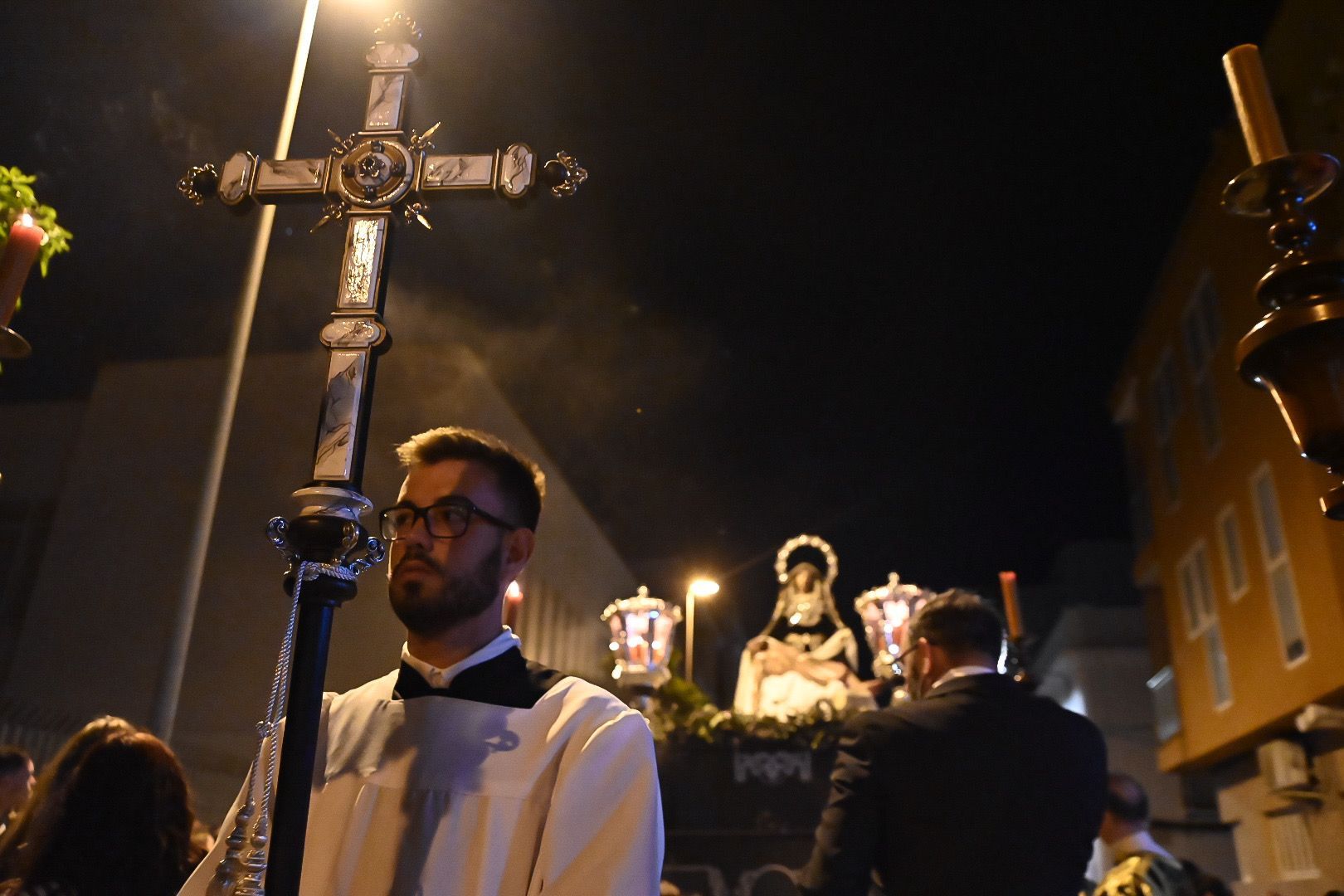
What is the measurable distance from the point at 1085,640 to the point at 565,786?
2340cm

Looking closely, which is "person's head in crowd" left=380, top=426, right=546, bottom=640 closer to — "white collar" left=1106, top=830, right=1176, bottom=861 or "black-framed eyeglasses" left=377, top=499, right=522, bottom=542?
"black-framed eyeglasses" left=377, top=499, right=522, bottom=542

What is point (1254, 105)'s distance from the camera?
7.74ft

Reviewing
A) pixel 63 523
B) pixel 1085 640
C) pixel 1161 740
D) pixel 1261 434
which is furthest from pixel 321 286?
pixel 1085 640

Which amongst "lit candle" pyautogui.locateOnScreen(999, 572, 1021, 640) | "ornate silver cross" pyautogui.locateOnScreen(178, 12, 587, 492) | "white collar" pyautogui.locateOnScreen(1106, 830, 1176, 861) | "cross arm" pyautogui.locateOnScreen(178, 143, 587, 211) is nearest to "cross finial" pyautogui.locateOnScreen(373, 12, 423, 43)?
"ornate silver cross" pyautogui.locateOnScreen(178, 12, 587, 492)

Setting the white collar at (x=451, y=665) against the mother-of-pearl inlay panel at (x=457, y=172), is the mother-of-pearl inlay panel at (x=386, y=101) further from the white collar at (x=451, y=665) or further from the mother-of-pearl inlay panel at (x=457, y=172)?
the white collar at (x=451, y=665)

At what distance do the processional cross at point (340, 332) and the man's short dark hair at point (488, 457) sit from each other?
0.68ft

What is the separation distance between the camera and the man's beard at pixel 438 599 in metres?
2.15

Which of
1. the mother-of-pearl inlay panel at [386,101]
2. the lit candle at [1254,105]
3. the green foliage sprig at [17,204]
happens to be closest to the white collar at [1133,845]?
the lit candle at [1254,105]

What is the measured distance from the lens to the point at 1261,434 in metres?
12.0

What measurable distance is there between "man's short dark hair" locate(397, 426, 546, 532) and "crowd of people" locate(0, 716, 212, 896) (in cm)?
117

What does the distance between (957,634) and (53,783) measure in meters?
2.54

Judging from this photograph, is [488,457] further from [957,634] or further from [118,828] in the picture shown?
[957,634]

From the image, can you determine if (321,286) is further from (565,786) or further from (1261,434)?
(1261,434)

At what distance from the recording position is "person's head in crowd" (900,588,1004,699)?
3.19 meters
